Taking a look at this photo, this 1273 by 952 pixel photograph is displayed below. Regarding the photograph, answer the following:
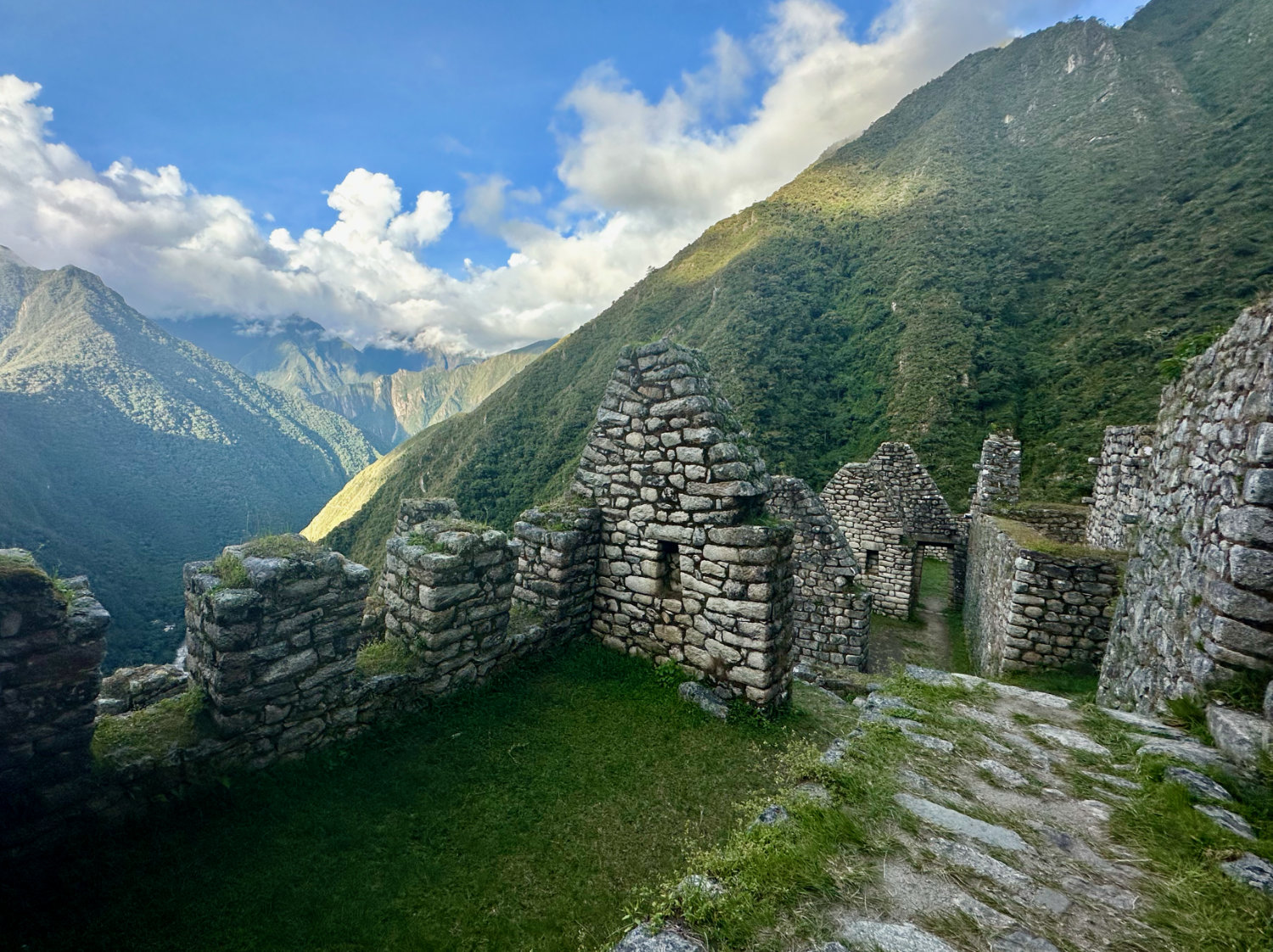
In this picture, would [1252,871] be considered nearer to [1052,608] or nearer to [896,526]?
[1052,608]

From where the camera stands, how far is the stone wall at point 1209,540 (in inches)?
120

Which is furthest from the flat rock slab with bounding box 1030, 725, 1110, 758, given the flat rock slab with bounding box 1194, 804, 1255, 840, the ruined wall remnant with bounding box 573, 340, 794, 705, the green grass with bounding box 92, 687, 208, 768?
the green grass with bounding box 92, 687, 208, 768

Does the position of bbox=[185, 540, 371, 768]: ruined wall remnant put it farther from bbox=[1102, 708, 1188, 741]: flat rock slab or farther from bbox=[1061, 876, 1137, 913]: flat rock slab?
bbox=[1102, 708, 1188, 741]: flat rock slab

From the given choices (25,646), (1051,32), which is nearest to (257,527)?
(25,646)

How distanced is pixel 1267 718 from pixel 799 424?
3615 centimetres

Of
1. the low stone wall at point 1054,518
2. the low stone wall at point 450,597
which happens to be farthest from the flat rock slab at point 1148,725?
the low stone wall at point 1054,518

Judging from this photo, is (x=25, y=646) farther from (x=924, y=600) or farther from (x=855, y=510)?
(x=924, y=600)

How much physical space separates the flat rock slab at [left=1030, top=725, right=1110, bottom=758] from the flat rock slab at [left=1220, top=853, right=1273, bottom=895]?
1164 millimetres

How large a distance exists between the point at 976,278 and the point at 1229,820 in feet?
158

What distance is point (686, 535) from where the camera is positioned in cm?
538

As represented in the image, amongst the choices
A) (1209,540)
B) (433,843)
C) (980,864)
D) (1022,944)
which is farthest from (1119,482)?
(433,843)

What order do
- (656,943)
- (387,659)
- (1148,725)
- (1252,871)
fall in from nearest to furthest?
(656,943)
(1252,871)
(1148,725)
(387,659)

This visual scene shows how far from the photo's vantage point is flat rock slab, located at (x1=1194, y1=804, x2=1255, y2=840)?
2148 millimetres

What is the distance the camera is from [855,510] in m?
15.2
